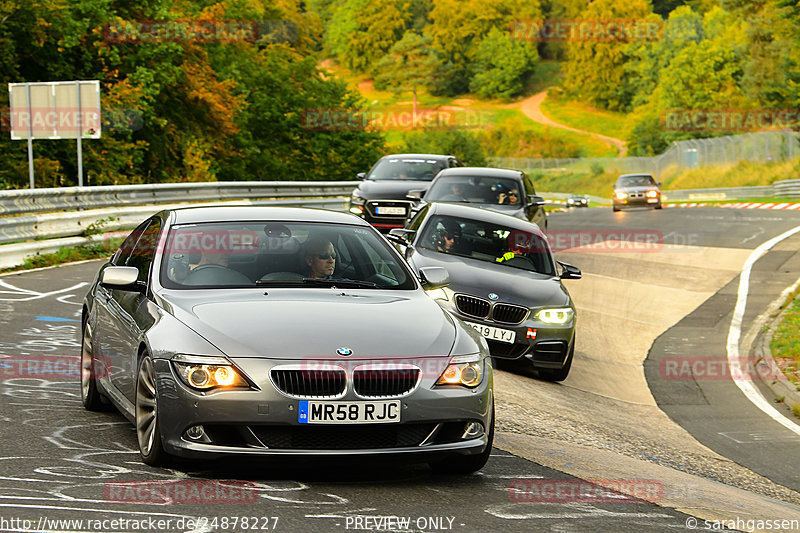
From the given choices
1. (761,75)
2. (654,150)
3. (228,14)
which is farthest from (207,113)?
(654,150)

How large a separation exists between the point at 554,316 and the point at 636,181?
36.0 meters

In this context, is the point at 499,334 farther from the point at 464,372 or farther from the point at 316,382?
the point at 316,382

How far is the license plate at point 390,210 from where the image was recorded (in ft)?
79.2

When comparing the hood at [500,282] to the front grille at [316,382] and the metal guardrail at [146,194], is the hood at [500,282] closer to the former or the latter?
the front grille at [316,382]

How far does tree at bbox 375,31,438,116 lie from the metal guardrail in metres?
144

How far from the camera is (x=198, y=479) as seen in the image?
20.1 feet

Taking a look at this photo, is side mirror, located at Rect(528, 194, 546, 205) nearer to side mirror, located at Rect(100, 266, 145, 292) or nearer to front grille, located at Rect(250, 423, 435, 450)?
side mirror, located at Rect(100, 266, 145, 292)

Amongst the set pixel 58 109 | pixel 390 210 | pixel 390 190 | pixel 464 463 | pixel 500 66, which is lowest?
pixel 500 66

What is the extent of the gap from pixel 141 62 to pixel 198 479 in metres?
30.9

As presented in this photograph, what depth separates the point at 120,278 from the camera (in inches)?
277

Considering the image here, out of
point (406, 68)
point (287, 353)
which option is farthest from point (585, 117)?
point (287, 353)

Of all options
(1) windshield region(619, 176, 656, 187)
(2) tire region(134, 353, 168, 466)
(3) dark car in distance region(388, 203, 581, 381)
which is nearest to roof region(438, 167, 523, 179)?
(3) dark car in distance region(388, 203, 581, 381)

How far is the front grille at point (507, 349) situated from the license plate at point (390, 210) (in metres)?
11.3

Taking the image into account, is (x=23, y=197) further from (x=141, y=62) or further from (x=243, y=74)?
(x=243, y=74)
